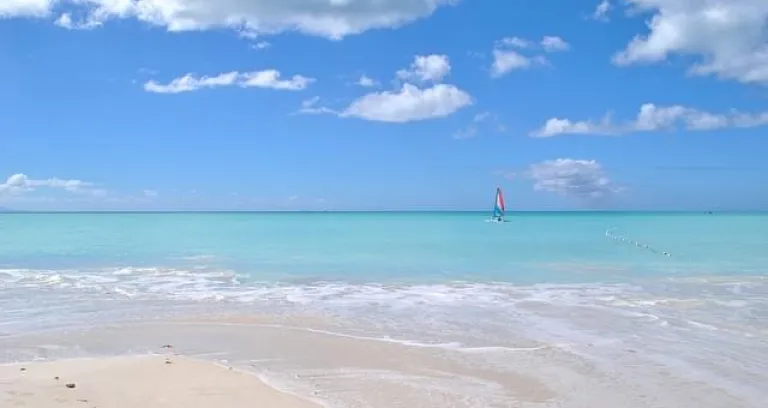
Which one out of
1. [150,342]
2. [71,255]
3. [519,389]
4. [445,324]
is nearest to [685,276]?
[445,324]

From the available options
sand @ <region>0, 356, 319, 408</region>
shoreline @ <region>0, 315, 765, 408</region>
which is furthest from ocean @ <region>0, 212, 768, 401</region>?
sand @ <region>0, 356, 319, 408</region>

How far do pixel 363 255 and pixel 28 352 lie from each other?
22.3 meters

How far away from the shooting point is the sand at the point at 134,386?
277 inches

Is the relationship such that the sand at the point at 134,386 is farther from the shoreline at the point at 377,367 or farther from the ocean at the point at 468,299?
the ocean at the point at 468,299

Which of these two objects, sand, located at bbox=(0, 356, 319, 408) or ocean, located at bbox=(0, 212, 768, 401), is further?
ocean, located at bbox=(0, 212, 768, 401)

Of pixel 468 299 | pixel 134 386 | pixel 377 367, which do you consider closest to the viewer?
pixel 134 386

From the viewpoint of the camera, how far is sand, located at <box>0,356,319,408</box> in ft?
23.0

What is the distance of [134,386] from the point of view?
7.65m

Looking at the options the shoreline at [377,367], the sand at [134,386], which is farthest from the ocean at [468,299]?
the sand at [134,386]

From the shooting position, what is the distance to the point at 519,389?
7.89 m

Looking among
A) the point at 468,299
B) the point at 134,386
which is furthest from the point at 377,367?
the point at 468,299

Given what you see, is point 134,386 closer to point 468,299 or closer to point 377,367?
point 377,367

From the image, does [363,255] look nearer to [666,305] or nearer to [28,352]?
[666,305]

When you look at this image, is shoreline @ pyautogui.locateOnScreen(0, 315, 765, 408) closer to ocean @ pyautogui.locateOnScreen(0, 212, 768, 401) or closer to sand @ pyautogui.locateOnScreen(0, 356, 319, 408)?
sand @ pyautogui.locateOnScreen(0, 356, 319, 408)
